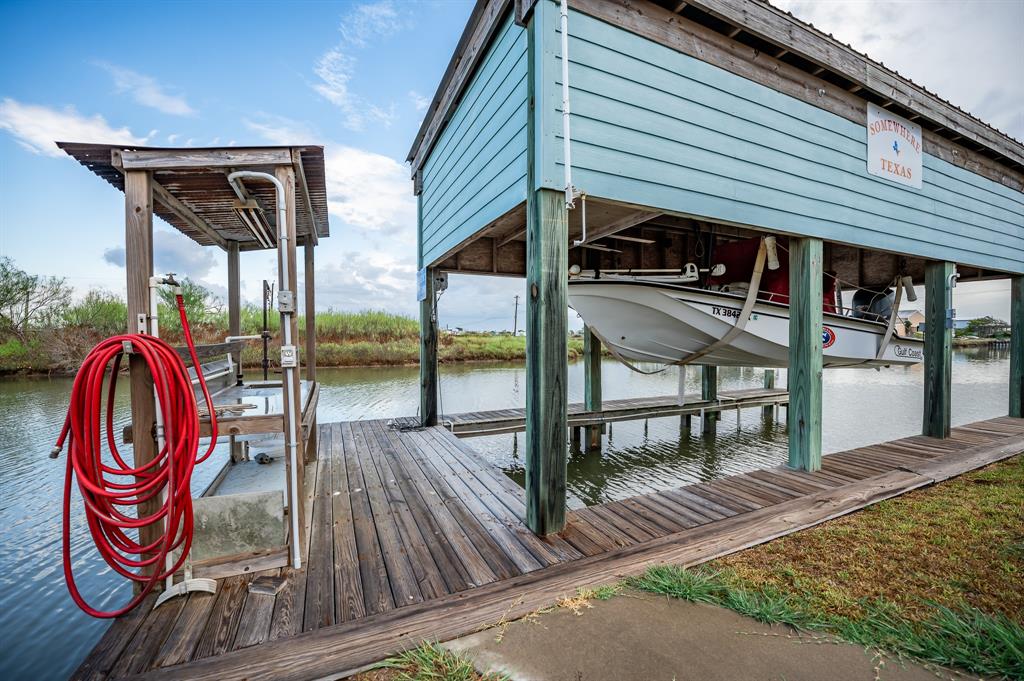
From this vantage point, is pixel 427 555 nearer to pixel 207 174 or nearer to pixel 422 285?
pixel 207 174

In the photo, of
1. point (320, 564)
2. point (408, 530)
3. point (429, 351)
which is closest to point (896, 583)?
point (408, 530)

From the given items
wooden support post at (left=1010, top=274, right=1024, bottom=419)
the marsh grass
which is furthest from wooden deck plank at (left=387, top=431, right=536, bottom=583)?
wooden support post at (left=1010, top=274, right=1024, bottom=419)

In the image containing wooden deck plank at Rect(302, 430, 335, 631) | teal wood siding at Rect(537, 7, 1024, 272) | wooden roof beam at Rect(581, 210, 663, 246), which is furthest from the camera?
wooden roof beam at Rect(581, 210, 663, 246)

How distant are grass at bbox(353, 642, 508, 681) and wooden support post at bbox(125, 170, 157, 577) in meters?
1.54

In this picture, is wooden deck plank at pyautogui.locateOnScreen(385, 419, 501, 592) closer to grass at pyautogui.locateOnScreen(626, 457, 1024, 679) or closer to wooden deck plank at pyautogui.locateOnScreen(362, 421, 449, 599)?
wooden deck plank at pyautogui.locateOnScreen(362, 421, 449, 599)

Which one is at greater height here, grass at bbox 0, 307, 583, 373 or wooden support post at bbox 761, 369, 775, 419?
grass at bbox 0, 307, 583, 373

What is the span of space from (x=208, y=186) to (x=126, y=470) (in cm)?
195

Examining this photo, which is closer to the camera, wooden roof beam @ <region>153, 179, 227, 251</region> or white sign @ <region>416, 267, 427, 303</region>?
wooden roof beam @ <region>153, 179, 227, 251</region>

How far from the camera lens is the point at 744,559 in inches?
103

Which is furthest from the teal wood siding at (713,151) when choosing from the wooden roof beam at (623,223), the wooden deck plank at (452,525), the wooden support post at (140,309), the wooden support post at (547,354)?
the wooden deck plank at (452,525)

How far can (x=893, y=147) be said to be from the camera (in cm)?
484

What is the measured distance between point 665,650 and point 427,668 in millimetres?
1010

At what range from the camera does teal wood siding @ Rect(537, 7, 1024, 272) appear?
2.92m

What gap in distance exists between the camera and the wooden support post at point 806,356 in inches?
161
